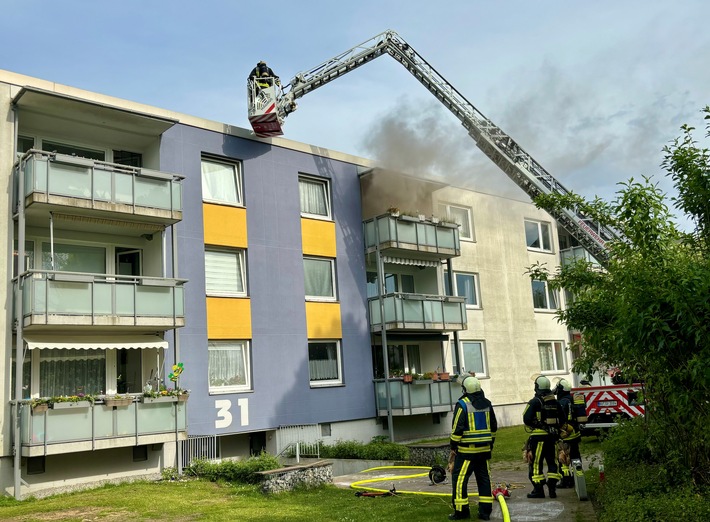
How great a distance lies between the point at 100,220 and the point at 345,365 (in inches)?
363

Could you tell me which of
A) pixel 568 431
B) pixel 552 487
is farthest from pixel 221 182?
pixel 552 487

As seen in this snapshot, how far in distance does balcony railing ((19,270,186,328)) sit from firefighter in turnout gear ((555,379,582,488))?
9.93 m

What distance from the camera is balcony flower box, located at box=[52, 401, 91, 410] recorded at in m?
15.7

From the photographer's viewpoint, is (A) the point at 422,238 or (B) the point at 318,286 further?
(A) the point at 422,238

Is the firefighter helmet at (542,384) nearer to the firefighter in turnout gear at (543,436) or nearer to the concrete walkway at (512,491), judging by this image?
the firefighter in turnout gear at (543,436)

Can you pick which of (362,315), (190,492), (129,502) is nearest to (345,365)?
(362,315)

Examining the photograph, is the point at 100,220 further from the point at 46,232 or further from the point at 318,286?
the point at 318,286

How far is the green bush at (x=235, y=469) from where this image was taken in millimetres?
16016

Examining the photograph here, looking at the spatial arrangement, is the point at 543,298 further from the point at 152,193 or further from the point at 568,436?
the point at 568,436

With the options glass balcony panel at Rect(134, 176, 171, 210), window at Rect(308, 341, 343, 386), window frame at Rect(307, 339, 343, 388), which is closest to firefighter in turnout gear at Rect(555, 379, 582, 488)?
window frame at Rect(307, 339, 343, 388)

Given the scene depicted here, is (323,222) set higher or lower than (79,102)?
lower

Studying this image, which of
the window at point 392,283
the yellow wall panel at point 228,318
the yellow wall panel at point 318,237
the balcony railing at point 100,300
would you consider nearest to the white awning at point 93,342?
the balcony railing at point 100,300

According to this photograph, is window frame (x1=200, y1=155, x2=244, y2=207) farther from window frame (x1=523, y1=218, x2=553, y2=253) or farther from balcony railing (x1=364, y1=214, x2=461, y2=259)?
window frame (x1=523, y1=218, x2=553, y2=253)

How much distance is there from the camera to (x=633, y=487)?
355 inches
